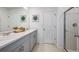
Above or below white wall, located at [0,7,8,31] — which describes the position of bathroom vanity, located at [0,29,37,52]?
below

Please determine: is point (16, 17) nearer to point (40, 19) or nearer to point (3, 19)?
point (3, 19)

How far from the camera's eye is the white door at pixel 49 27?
565 centimetres

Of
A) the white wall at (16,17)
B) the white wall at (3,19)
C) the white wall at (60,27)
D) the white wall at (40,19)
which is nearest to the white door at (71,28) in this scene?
the white wall at (60,27)

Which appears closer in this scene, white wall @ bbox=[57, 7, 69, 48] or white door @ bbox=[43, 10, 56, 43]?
white wall @ bbox=[57, 7, 69, 48]

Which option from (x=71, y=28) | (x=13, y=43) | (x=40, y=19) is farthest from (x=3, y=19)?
(x=13, y=43)

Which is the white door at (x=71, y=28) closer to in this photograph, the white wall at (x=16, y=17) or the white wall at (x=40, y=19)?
the white wall at (x=40, y=19)

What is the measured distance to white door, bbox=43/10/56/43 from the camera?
18.5 feet

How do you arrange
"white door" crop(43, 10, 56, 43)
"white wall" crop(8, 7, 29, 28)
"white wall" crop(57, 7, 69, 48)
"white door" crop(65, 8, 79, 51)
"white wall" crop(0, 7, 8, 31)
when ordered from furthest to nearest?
"white door" crop(43, 10, 56, 43) → "white wall" crop(8, 7, 29, 28) → "white wall" crop(0, 7, 8, 31) → "white wall" crop(57, 7, 69, 48) → "white door" crop(65, 8, 79, 51)

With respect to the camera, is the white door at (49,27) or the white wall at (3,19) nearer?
the white wall at (3,19)

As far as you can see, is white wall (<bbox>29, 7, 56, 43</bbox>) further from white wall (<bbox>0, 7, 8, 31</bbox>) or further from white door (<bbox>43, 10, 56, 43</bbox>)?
white wall (<bbox>0, 7, 8, 31</bbox>)

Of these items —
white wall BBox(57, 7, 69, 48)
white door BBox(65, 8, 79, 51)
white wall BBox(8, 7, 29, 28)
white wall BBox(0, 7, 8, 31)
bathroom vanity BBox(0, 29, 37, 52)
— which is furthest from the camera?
white wall BBox(8, 7, 29, 28)

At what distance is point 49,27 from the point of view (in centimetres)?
570

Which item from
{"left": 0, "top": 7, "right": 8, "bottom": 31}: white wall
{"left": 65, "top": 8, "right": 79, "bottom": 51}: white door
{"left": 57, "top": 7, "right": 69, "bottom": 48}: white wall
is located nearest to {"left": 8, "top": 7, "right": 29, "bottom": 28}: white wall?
{"left": 0, "top": 7, "right": 8, "bottom": 31}: white wall
